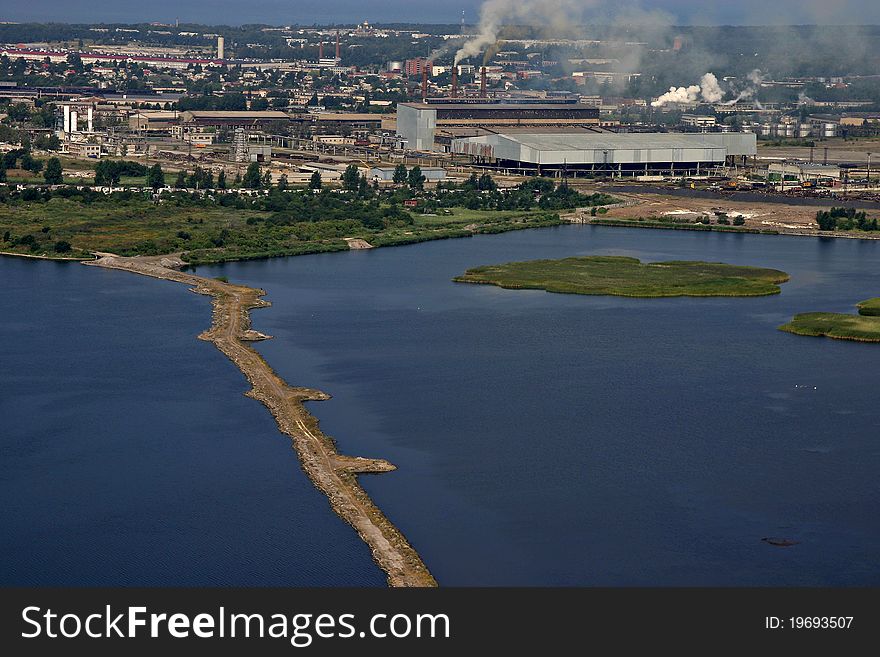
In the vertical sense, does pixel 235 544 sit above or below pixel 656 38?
below

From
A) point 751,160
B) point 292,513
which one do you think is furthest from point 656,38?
point 292,513

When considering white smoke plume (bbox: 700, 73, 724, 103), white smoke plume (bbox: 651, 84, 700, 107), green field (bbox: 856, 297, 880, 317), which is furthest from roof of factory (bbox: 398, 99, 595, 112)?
green field (bbox: 856, 297, 880, 317)

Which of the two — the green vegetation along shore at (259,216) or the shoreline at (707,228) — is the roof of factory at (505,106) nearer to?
the green vegetation along shore at (259,216)

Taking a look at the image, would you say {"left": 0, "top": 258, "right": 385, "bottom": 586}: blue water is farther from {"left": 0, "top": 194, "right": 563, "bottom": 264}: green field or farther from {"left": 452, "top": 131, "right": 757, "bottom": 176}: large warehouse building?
{"left": 452, "top": 131, "right": 757, "bottom": 176}: large warehouse building

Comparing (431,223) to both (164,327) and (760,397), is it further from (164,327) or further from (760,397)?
(760,397)

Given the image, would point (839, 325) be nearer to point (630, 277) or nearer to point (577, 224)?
point (630, 277)

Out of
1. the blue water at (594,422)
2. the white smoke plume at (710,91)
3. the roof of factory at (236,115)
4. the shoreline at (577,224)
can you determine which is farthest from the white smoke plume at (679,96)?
the blue water at (594,422)
